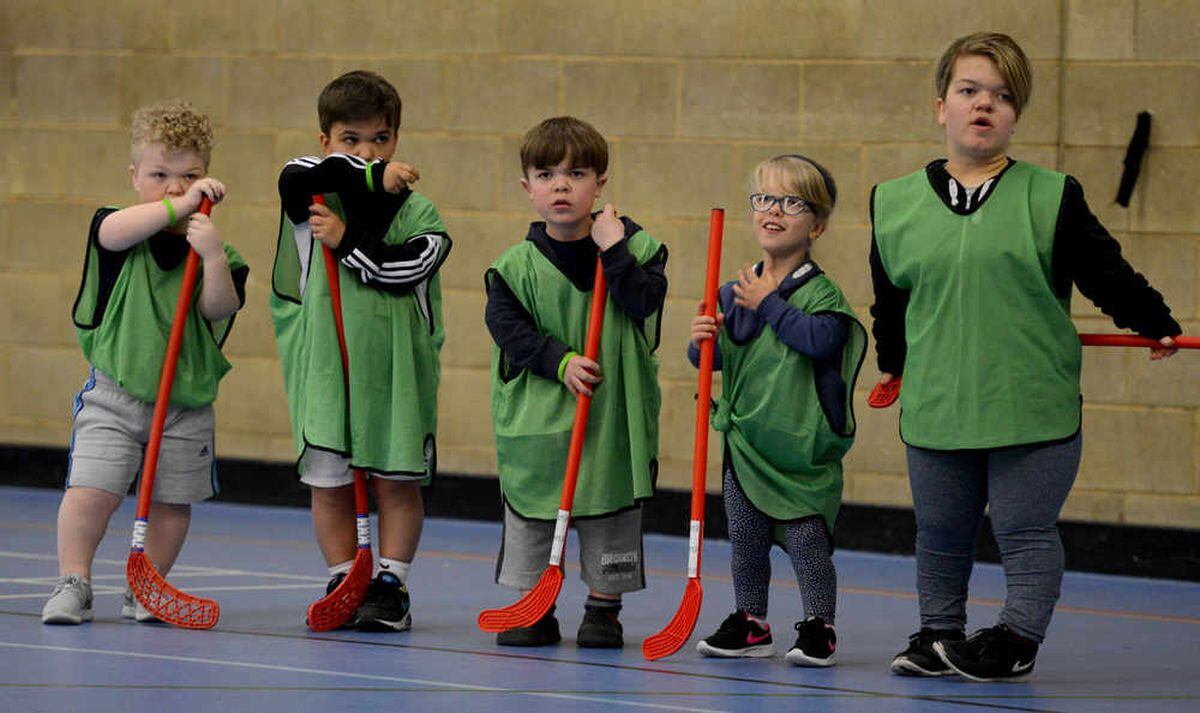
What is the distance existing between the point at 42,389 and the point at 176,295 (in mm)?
3046

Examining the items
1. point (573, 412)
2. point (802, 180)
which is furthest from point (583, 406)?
point (802, 180)

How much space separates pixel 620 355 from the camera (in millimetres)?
4273

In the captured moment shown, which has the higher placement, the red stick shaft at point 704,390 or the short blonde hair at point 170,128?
the short blonde hair at point 170,128

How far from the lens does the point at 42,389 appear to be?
737 centimetres

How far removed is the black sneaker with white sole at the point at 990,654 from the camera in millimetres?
3840

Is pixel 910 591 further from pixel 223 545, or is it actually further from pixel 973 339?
pixel 223 545

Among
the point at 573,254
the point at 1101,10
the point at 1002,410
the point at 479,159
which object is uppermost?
the point at 1101,10

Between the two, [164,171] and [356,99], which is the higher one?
[356,99]

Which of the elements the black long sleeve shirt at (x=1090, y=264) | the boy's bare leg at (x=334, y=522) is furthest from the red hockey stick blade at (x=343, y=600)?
the black long sleeve shirt at (x=1090, y=264)

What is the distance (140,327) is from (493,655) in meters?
1.16

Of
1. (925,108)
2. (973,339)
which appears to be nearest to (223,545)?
(925,108)

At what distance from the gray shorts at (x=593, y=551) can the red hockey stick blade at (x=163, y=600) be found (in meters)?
0.68

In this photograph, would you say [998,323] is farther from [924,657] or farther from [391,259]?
[391,259]

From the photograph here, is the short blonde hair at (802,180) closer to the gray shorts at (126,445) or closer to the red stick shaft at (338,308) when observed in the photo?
the red stick shaft at (338,308)
